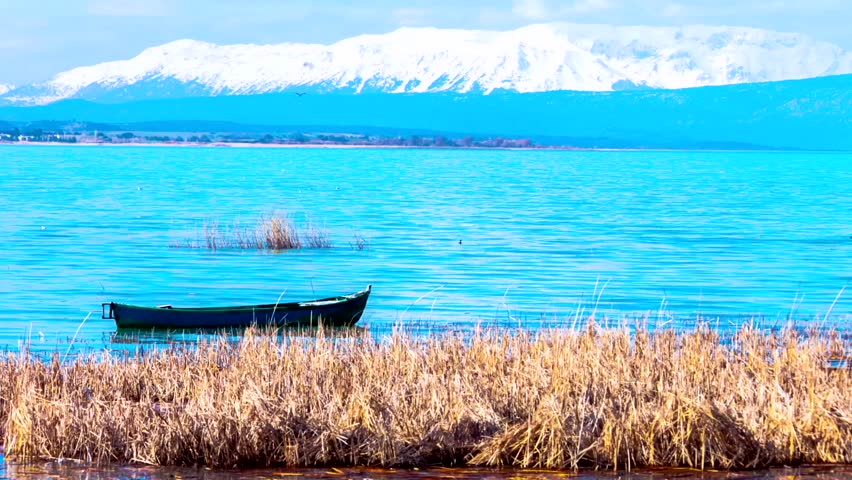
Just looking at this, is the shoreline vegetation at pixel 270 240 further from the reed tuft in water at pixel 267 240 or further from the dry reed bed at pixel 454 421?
the dry reed bed at pixel 454 421

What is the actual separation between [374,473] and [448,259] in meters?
31.0

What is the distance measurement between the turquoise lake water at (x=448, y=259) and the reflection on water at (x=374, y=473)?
9.03 meters

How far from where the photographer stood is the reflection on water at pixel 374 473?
11854mm

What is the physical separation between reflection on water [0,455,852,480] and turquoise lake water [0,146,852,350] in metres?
9.03

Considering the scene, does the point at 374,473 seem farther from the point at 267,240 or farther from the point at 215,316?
the point at 267,240

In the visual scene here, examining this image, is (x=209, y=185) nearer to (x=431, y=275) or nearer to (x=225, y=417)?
(x=431, y=275)

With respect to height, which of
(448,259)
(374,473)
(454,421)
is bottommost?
(448,259)

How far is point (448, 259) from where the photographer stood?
42969 mm

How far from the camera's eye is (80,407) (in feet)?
41.9

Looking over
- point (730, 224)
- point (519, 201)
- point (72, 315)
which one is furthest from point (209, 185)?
point (72, 315)

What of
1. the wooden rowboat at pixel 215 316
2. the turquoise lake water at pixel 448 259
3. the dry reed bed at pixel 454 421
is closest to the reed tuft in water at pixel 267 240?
the turquoise lake water at pixel 448 259

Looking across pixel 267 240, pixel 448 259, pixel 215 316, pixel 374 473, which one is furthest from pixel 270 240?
pixel 374 473

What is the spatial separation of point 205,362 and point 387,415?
417 cm

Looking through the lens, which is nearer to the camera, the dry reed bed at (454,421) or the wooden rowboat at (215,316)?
the dry reed bed at (454,421)
